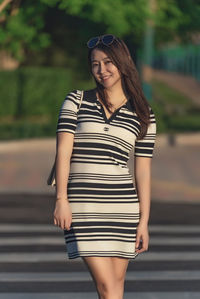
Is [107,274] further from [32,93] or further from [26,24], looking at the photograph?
[32,93]

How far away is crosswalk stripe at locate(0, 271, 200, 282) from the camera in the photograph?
8945mm

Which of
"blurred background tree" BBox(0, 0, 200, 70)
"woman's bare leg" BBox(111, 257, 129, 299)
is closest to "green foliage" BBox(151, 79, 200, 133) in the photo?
"blurred background tree" BBox(0, 0, 200, 70)

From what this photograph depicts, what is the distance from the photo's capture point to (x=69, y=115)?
549 cm

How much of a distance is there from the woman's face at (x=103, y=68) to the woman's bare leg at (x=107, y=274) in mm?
927

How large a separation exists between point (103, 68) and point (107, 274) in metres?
1.06

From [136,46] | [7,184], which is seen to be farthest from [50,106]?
[7,184]

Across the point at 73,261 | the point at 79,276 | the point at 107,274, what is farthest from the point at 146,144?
the point at 73,261

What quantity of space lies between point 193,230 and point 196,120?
80.1ft

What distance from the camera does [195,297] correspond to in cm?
816

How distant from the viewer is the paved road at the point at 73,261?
8.43 m

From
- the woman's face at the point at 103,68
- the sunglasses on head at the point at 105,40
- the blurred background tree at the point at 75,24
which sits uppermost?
the sunglasses on head at the point at 105,40

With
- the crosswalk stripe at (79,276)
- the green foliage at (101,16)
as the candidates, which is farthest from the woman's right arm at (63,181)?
the green foliage at (101,16)

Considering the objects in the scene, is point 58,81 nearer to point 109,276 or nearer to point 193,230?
point 193,230

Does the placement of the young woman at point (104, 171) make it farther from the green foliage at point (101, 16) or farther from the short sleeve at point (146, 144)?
the green foliage at point (101, 16)
